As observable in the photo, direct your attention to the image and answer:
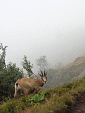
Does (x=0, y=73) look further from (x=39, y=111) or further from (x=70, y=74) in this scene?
(x=70, y=74)

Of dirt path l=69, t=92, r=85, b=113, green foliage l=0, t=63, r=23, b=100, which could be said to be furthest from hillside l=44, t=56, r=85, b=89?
dirt path l=69, t=92, r=85, b=113

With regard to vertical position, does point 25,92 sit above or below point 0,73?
below

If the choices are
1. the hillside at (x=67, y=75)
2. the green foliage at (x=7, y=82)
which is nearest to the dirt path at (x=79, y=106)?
the green foliage at (x=7, y=82)

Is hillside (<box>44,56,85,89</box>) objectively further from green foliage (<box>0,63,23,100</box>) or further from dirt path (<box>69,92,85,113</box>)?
dirt path (<box>69,92,85,113</box>)

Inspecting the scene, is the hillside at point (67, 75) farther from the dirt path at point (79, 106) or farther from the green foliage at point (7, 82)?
the dirt path at point (79, 106)

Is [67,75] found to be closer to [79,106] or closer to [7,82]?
[7,82]

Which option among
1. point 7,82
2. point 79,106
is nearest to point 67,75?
point 7,82

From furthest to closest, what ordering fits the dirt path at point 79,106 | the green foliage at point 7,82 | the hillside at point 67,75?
the hillside at point 67,75 → the green foliage at point 7,82 → the dirt path at point 79,106

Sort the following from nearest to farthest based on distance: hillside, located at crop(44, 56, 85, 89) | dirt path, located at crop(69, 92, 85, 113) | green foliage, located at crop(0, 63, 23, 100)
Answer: dirt path, located at crop(69, 92, 85, 113), green foliage, located at crop(0, 63, 23, 100), hillside, located at crop(44, 56, 85, 89)

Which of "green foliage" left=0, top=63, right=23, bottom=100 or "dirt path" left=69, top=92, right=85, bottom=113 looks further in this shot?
"green foliage" left=0, top=63, right=23, bottom=100

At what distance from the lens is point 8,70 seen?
41.1 ft

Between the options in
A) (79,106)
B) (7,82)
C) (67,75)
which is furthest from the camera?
(67,75)

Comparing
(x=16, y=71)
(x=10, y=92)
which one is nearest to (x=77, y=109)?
(x=10, y=92)

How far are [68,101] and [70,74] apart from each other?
40940 mm
